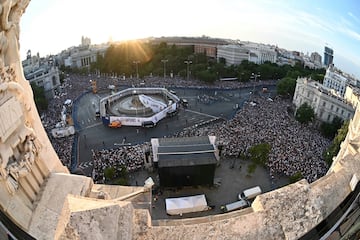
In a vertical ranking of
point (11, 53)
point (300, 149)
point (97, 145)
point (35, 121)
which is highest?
point (11, 53)

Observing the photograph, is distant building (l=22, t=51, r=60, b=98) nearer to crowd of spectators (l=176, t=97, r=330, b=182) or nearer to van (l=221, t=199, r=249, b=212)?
crowd of spectators (l=176, t=97, r=330, b=182)

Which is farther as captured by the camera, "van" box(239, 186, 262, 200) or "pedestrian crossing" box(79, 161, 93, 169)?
"pedestrian crossing" box(79, 161, 93, 169)

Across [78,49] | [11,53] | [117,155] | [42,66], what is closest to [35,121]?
[11,53]

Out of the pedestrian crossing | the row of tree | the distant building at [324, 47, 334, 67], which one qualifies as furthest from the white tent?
the distant building at [324, 47, 334, 67]

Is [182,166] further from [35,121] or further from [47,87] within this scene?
[47,87]

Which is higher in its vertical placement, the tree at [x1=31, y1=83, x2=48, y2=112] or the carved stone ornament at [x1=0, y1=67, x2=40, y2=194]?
the carved stone ornament at [x1=0, y1=67, x2=40, y2=194]

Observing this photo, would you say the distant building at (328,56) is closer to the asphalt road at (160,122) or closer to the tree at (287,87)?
the asphalt road at (160,122)

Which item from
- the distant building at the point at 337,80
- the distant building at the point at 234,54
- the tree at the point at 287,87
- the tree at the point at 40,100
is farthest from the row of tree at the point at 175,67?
the tree at the point at 40,100
